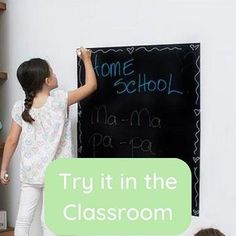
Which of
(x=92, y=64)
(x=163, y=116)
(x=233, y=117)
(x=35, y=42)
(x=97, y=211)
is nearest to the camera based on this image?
(x=97, y=211)

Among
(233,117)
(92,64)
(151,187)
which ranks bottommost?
(151,187)

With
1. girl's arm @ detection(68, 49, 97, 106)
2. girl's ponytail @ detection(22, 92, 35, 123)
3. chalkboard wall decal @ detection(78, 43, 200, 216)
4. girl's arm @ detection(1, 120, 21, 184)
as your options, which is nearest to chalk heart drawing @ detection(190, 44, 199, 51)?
chalkboard wall decal @ detection(78, 43, 200, 216)

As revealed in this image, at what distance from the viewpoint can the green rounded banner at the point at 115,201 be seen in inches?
61.3

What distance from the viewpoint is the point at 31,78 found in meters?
2.12

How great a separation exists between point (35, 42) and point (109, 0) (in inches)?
17.7

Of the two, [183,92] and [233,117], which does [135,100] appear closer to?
[183,92]

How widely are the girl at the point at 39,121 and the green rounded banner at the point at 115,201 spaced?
1.72 feet

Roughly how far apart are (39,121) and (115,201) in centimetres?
67

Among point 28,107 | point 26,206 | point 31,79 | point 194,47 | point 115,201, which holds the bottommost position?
point 26,206

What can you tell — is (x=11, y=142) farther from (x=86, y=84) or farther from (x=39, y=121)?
(x=86, y=84)

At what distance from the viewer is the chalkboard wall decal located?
2.05m

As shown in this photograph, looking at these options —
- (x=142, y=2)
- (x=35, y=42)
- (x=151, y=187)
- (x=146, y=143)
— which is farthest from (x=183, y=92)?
(x=35, y=42)

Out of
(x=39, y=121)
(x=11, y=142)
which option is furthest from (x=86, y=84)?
(x=11, y=142)

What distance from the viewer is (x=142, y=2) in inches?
84.7
